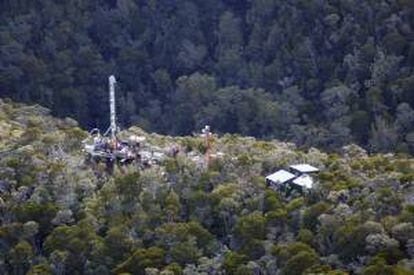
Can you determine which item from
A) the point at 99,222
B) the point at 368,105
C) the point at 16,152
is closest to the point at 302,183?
the point at 99,222

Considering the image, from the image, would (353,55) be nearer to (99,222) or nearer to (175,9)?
(175,9)

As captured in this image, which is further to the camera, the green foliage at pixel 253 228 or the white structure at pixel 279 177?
the white structure at pixel 279 177

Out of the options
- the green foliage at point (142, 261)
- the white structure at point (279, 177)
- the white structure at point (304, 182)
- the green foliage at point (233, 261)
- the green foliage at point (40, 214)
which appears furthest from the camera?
the white structure at point (279, 177)

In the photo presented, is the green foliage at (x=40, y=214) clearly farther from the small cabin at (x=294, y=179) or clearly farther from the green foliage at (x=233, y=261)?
the small cabin at (x=294, y=179)

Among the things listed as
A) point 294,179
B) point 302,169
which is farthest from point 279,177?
point 302,169

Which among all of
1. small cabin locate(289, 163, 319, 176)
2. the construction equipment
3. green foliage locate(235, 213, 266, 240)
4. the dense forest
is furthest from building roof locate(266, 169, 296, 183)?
the dense forest

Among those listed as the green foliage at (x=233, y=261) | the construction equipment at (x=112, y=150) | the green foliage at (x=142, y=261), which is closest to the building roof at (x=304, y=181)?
the green foliage at (x=233, y=261)

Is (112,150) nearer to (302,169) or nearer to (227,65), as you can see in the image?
(302,169)
